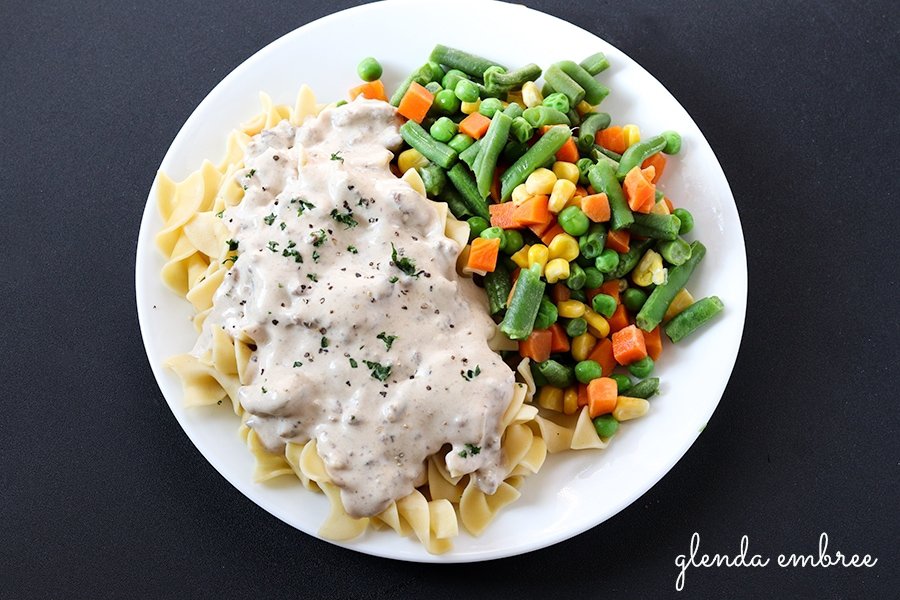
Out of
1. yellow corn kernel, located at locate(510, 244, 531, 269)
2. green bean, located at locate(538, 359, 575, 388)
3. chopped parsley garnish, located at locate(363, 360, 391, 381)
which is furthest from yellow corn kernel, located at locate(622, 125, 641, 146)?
chopped parsley garnish, located at locate(363, 360, 391, 381)

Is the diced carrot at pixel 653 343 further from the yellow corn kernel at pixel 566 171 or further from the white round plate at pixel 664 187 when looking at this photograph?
the yellow corn kernel at pixel 566 171

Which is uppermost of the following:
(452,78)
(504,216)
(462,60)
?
(462,60)

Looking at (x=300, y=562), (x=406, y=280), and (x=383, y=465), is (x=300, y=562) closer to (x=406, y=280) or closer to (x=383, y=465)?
(x=383, y=465)

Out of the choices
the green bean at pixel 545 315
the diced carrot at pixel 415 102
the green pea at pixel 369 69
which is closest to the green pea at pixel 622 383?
the green bean at pixel 545 315

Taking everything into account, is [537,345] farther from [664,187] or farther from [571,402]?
[664,187]

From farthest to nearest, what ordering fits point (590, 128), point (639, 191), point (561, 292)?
point (590, 128)
point (561, 292)
point (639, 191)

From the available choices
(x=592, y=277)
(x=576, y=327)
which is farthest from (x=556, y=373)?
(x=592, y=277)

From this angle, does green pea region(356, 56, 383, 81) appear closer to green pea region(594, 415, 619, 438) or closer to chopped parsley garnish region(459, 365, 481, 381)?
chopped parsley garnish region(459, 365, 481, 381)
